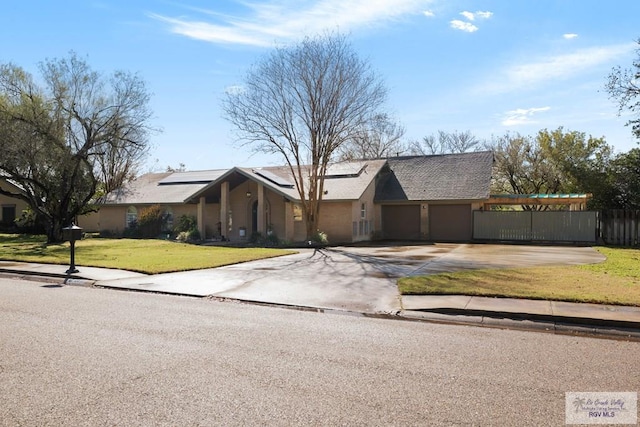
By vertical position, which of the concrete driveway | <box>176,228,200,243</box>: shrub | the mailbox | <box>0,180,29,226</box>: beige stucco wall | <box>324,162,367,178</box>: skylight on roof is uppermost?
<box>324,162,367,178</box>: skylight on roof

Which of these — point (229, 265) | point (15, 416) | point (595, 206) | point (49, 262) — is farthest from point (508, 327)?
point (595, 206)

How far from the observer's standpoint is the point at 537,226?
28.5 metres

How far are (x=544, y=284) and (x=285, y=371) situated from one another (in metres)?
8.28

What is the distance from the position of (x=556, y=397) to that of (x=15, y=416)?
5001 millimetres

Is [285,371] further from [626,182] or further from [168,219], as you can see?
[626,182]

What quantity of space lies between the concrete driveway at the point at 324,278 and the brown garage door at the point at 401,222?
12301mm

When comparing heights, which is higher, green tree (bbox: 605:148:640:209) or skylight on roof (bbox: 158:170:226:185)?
skylight on roof (bbox: 158:170:226:185)

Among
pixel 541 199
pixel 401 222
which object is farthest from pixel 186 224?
pixel 541 199

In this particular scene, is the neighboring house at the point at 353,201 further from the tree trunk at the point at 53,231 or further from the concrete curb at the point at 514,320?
the concrete curb at the point at 514,320

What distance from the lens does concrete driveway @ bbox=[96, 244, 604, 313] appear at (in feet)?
34.4

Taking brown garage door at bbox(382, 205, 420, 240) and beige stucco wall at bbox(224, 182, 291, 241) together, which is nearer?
beige stucco wall at bbox(224, 182, 291, 241)

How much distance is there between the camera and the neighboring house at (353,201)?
28953 mm

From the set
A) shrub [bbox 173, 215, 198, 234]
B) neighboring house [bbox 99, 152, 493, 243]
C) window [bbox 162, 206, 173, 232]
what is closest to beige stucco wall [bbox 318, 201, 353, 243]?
neighboring house [bbox 99, 152, 493, 243]

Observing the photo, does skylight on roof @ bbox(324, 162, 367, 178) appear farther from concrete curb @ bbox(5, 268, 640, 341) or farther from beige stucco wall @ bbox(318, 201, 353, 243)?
concrete curb @ bbox(5, 268, 640, 341)
